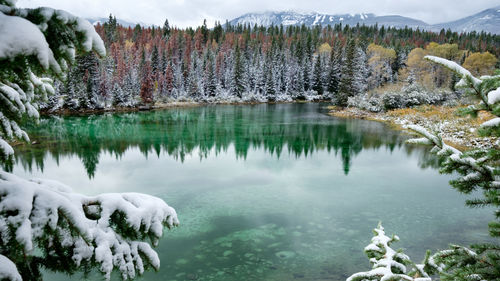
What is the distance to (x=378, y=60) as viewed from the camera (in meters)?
Answer: 66.2

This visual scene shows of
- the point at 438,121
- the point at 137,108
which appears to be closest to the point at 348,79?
the point at 438,121

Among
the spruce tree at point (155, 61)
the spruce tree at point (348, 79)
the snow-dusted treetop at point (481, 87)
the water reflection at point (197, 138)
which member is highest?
the spruce tree at point (155, 61)

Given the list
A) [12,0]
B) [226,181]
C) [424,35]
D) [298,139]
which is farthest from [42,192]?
[424,35]

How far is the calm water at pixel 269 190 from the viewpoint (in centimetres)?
878

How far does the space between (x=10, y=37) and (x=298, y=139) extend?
2591cm

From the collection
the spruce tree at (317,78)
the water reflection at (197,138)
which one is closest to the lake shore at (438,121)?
the water reflection at (197,138)

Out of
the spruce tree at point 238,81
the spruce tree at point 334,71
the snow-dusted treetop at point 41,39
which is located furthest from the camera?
the spruce tree at point 334,71

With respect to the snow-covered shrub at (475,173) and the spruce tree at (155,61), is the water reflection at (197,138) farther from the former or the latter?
the spruce tree at (155,61)

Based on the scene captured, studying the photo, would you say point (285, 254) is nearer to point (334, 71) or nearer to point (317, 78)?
point (334, 71)

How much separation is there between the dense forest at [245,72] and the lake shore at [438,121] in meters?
8.70

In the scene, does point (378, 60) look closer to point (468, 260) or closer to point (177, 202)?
point (177, 202)

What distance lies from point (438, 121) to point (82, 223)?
115 ft

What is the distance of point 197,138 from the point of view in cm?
2661

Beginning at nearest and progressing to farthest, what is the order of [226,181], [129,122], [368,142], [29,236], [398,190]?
[29,236], [398,190], [226,181], [368,142], [129,122]
